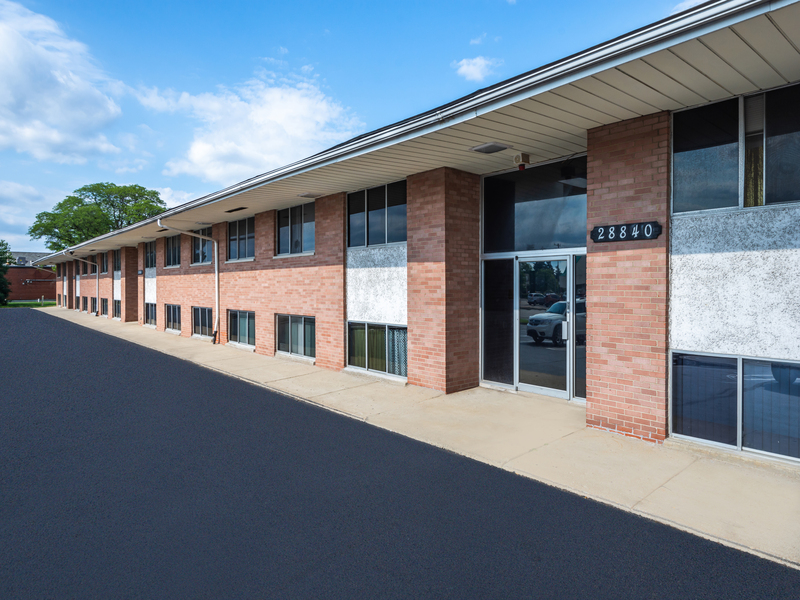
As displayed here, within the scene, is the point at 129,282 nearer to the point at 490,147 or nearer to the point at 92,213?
the point at 490,147

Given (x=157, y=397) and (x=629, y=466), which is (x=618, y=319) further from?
(x=157, y=397)

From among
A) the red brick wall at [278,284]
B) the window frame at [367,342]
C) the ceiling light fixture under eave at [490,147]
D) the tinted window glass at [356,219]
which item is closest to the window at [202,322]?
the red brick wall at [278,284]

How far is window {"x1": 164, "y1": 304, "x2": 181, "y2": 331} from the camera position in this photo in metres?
20.7

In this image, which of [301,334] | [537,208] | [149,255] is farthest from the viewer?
[149,255]

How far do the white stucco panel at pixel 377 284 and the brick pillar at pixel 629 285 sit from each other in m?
4.25

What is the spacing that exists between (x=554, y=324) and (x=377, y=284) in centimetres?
401

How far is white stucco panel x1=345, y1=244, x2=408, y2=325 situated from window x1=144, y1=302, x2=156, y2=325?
664 inches

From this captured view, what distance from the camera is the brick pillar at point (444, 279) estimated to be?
8.83 metres

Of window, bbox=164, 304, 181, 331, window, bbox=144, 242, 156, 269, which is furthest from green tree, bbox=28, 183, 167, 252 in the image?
window, bbox=164, 304, 181, 331

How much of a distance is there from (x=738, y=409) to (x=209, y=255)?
1669 centimetres

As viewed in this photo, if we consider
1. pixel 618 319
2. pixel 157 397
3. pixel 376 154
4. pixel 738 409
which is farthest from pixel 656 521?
pixel 157 397

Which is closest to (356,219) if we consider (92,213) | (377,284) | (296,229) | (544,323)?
(377,284)

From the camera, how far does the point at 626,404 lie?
20.5 ft

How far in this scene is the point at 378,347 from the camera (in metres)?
10.6
